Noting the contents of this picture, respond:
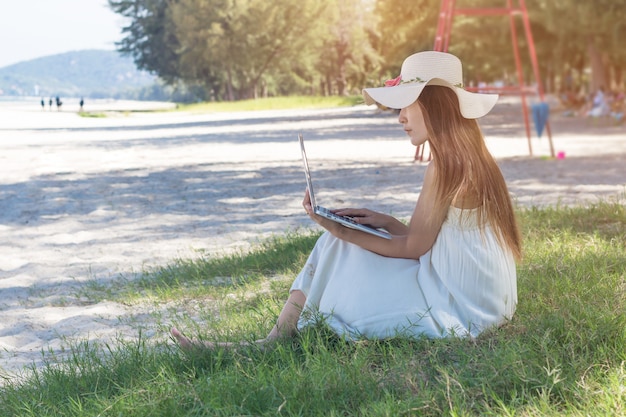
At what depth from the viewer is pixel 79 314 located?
494 cm

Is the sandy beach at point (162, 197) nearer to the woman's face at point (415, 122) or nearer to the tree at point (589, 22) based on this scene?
the woman's face at point (415, 122)

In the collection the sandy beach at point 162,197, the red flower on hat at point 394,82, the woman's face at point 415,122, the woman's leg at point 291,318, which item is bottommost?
the sandy beach at point 162,197

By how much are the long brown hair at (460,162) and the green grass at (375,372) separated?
486mm

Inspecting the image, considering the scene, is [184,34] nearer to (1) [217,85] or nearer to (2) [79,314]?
(1) [217,85]

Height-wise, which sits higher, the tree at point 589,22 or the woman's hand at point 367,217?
the tree at point 589,22

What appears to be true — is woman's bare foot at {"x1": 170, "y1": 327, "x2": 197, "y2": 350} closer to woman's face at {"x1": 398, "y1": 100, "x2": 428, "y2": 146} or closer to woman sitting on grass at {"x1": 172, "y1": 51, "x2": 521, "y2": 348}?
woman sitting on grass at {"x1": 172, "y1": 51, "x2": 521, "y2": 348}

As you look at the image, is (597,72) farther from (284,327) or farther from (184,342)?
(184,342)

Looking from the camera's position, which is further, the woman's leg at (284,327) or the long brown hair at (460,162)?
the woman's leg at (284,327)

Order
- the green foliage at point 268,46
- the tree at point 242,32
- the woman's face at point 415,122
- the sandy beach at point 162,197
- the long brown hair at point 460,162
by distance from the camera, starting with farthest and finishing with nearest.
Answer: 1. the tree at point 242,32
2. the green foliage at point 268,46
3. the sandy beach at point 162,197
4. the woman's face at point 415,122
5. the long brown hair at point 460,162

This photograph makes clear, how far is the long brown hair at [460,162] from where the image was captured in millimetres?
3375

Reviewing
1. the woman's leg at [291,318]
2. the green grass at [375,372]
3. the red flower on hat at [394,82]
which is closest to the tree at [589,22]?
the green grass at [375,372]

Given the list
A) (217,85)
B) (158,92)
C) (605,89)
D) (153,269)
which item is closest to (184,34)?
(217,85)

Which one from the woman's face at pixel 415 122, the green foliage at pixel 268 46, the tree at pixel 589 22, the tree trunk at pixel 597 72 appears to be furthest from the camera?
the green foliage at pixel 268 46

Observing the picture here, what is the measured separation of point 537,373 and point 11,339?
2.72m
